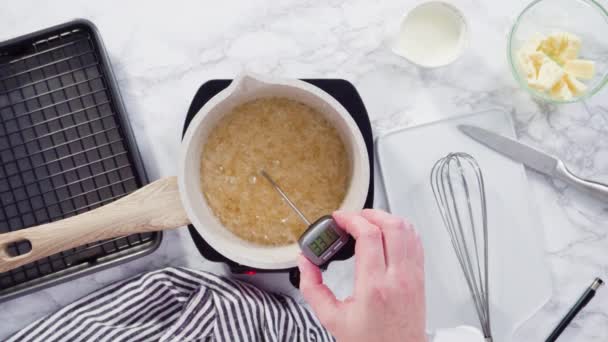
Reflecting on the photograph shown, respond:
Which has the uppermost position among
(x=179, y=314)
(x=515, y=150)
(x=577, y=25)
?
(x=577, y=25)

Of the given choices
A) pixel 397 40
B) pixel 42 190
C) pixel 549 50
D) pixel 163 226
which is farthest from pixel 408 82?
pixel 42 190

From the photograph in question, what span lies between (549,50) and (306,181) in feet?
1.18

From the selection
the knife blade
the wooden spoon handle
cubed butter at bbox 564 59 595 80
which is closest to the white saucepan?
the wooden spoon handle

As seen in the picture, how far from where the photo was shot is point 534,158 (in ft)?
2.26

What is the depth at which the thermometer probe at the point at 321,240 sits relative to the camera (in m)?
0.52

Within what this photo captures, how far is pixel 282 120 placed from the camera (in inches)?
23.7

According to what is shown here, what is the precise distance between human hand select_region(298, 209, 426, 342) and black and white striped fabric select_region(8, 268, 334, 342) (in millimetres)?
197

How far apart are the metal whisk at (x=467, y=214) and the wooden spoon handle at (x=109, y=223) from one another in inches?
13.5

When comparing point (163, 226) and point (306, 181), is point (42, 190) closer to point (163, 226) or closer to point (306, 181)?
point (163, 226)

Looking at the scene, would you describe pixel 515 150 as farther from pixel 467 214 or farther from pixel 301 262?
pixel 301 262

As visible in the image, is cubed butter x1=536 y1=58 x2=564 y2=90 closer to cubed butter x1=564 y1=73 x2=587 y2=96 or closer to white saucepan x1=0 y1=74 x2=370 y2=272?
cubed butter x1=564 y1=73 x2=587 y2=96

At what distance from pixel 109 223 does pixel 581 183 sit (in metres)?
0.58

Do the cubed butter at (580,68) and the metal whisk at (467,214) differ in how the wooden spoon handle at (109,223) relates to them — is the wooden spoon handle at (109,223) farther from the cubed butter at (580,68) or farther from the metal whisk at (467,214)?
the cubed butter at (580,68)

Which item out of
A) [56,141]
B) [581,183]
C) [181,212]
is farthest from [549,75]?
[56,141]
